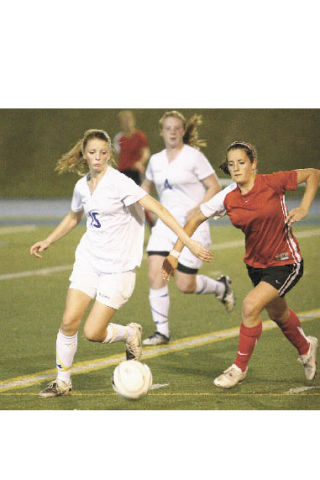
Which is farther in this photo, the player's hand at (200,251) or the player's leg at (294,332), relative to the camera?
the player's leg at (294,332)

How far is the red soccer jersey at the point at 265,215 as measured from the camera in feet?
19.0

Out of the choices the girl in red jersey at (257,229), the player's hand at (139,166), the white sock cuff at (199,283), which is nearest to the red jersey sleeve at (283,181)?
the girl in red jersey at (257,229)

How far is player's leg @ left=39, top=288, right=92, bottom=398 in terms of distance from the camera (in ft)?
18.9

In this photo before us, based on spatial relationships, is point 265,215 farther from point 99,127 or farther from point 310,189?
point 99,127

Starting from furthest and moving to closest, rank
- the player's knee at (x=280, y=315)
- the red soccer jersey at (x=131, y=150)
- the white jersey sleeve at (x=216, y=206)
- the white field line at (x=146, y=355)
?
the red soccer jersey at (x=131, y=150) < the white field line at (x=146, y=355) < the player's knee at (x=280, y=315) < the white jersey sleeve at (x=216, y=206)

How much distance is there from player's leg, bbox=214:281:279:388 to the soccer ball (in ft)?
2.53

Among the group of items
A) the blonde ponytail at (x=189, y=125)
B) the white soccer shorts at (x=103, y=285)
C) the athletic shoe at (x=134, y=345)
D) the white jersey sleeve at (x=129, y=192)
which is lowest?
the athletic shoe at (x=134, y=345)

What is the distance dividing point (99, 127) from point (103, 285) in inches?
541

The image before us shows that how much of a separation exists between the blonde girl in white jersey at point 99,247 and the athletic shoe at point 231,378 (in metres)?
0.80

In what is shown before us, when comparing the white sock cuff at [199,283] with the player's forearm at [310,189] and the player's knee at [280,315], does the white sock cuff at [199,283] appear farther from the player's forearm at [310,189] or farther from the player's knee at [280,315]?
the player's forearm at [310,189]

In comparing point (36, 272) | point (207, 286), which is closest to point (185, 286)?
point (207, 286)

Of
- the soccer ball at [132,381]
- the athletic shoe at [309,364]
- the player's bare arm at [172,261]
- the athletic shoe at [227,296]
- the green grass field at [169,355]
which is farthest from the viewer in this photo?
the athletic shoe at [227,296]

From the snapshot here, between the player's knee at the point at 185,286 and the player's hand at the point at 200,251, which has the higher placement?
the player's hand at the point at 200,251

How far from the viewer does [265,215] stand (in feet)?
19.0
